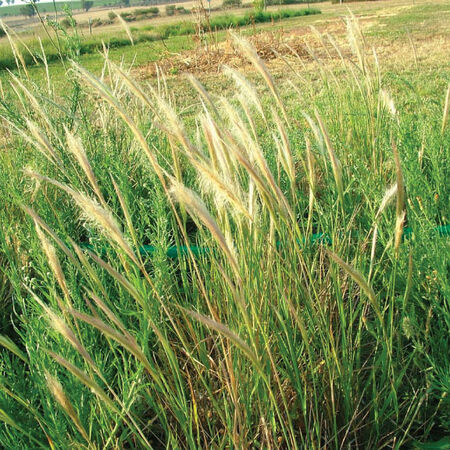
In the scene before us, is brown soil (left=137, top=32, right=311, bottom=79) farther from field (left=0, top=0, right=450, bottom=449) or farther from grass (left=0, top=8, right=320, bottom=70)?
field (left=0, top=0, right=450, bottom=449)

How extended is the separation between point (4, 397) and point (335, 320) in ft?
2.60

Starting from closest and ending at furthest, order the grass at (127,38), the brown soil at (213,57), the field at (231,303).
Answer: the field at (231,303) < the brown soil at (213,57) < the grass at (127,38)

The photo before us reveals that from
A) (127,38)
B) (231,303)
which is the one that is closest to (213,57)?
(231,303)

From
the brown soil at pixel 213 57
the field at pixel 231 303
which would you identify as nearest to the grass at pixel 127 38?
the brown soil at pixel 213 57

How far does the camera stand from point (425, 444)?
3.49 ft

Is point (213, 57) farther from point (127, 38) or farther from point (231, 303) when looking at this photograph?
point (127, 38)

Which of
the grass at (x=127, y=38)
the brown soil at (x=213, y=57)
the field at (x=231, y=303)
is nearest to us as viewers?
the field at (x=231, y=303)

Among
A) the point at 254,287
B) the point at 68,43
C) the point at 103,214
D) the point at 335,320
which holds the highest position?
the point at 68,43

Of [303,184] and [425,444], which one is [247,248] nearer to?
[425,444]

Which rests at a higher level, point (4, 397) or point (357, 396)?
point (4, 397)

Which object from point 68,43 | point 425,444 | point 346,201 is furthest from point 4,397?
point 68,43

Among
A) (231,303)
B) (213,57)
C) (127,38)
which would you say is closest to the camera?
(231,303)

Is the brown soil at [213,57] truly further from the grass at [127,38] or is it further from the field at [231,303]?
the field at [231,303]

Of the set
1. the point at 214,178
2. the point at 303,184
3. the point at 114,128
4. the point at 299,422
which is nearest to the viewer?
the point at 214,178
